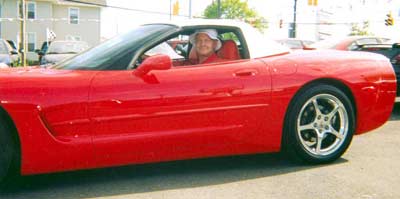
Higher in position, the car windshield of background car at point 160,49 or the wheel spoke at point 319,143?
the car windshield of background car at point 160,49

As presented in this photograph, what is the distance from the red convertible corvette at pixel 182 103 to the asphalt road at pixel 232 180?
0.18 m

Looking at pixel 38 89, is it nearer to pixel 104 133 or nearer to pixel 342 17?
pixel 104 133

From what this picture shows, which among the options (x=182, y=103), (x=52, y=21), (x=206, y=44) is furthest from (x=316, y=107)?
(x=52, y=21)

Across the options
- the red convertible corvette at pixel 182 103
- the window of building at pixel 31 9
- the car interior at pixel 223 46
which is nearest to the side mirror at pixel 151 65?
the red convertible corvette at pixel 182 103

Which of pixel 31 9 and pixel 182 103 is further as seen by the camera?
pixel 31 9

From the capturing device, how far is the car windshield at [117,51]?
3.83m

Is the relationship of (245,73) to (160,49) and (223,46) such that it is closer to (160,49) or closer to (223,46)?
(223,46)

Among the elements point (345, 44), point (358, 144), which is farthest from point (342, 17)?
point (358, 144)

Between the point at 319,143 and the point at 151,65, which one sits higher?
the point at 151,65

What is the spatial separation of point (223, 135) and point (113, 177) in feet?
2.99

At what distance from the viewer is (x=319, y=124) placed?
438 centimetres

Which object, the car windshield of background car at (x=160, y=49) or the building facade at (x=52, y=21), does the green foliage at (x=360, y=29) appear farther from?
the car windshield of background car at (x=160, y=49)

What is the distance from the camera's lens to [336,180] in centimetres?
390

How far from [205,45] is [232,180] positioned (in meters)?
1.21
